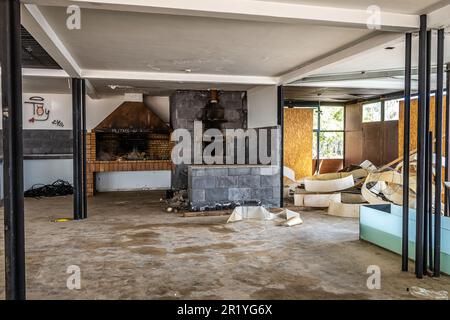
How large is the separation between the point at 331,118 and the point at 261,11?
31.3ft

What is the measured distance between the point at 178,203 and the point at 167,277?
4246 millimetres

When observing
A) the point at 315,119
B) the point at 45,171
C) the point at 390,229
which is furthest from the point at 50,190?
the point at 390,229

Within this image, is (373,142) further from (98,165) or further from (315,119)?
(98,165)

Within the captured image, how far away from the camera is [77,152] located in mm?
6809

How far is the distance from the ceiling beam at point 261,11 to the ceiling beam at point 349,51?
17.0 inches

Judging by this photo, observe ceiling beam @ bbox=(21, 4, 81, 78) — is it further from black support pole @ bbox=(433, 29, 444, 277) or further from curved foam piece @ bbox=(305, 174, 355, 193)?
curved foam piece @ bbox=(305, 174, 355, 193)

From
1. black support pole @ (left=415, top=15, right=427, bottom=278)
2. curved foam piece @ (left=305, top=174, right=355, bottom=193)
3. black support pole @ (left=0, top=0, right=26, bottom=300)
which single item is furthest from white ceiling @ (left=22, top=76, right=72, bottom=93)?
black support pole @ (left=415, top=15, right=427, bottom=278)

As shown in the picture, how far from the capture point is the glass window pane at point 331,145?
41.4 feet

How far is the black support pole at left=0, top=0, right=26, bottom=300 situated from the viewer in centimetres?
295

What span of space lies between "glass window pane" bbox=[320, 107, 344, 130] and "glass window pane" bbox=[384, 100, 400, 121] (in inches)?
77.0

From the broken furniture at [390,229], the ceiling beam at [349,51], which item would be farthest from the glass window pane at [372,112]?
the broken furniture at [390,229]

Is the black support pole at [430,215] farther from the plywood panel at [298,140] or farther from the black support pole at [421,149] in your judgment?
the plywood panel at [298,140]
